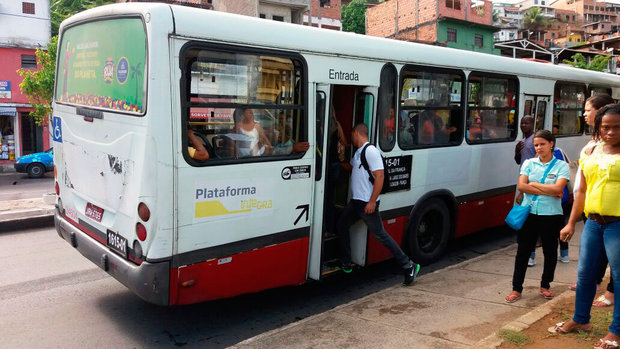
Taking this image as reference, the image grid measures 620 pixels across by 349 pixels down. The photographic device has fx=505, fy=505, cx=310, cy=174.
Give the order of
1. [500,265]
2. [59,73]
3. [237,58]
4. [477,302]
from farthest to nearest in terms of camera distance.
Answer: [500,265] → [59,73] → [477,302] → [237,58]

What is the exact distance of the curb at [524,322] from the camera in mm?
3828

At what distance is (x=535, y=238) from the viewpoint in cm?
498

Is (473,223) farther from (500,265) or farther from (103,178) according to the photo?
(103,178)

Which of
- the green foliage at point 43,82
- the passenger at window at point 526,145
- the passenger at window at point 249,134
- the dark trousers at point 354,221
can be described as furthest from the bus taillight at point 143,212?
the green foliage at point 43,82

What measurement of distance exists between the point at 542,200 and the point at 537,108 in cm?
416

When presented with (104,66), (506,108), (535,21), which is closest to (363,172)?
(104,66)

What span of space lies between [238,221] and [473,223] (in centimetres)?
430


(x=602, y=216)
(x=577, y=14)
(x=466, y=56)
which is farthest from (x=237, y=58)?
(x=577, y=14)

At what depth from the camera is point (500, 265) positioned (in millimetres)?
6473

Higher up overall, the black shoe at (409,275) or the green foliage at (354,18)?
the green foliage at (354,18)

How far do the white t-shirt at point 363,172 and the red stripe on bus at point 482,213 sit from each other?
224 centimetres

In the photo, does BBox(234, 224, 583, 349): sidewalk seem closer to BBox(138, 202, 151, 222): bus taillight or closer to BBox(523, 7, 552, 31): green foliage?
BBox(138, 202, 151, 222): bus taillight

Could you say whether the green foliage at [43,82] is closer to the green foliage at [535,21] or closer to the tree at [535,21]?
the tree at [535,21]

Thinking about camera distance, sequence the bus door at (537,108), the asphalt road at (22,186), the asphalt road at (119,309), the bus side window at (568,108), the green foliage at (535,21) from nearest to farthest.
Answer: the asphalt road at (119,309) → the bus door at (537,108) → the bus side window at (568,108) → the asphalt road at (22,186) → the green foliage at (535,21)
